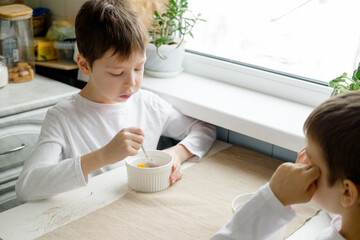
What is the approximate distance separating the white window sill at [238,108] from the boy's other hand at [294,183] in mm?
423

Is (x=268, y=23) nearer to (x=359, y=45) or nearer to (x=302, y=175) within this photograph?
(x=359, y=45)

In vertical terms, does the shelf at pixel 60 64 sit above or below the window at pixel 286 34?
below

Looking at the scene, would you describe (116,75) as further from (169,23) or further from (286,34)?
(286,34)

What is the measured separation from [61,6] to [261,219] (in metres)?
1.58

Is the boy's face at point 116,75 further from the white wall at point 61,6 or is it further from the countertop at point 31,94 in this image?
the white wall at point 61,6

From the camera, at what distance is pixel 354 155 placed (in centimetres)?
75

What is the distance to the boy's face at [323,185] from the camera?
0.81m

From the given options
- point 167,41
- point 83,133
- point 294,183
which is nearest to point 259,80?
point 167,41

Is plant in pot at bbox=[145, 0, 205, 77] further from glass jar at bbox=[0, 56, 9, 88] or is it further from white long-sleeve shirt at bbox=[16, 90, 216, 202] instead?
glass jar at bbox=[0, 56, 9, 88]

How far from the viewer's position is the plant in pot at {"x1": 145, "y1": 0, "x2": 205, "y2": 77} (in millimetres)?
1702

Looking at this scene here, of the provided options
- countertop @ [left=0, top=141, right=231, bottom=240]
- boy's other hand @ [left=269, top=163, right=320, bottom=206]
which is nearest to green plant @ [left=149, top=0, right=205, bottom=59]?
countertop @ [left=0, top=141, right=231, bottom=240]

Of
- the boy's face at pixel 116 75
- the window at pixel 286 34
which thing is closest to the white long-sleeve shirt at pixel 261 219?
the boy's face at pixel 116 75

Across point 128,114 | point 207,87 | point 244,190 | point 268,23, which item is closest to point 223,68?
point 207,87

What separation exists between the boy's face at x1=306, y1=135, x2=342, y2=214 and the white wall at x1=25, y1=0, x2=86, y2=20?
4.70 ft
